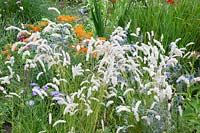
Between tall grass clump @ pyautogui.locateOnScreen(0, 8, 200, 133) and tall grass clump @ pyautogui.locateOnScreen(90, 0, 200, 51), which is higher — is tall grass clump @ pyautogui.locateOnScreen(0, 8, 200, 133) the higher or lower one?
the lower one

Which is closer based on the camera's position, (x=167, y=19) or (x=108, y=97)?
(x=108, y=97)

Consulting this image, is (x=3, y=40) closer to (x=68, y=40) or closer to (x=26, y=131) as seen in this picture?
(x=68, y=40)

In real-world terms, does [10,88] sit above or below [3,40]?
below

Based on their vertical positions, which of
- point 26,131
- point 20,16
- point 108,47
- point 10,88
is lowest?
point 26,131

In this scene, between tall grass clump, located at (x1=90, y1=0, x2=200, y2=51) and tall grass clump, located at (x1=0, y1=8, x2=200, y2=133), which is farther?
tall grass clump, located at (x1=90, y1=0, x2=200, y2=51)

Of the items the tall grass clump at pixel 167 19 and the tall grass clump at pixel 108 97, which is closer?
the tall grass clump at pixel 108 97

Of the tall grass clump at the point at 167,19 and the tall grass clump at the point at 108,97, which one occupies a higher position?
the tall grass clump at the point at 167,19

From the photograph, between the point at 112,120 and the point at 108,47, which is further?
the point at 112,120

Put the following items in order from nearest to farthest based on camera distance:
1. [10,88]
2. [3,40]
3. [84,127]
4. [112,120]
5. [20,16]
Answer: [84,127] < [112,120] < [10,88] < [3,40] < [20,16]

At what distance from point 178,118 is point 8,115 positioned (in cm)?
154

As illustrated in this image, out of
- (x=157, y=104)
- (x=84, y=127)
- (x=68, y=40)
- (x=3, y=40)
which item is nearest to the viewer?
(x=157, y=104)

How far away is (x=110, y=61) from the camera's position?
3.05 metres

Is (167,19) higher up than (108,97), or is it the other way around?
(167,19)

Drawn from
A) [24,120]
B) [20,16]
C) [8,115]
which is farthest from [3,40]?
[24,120]
